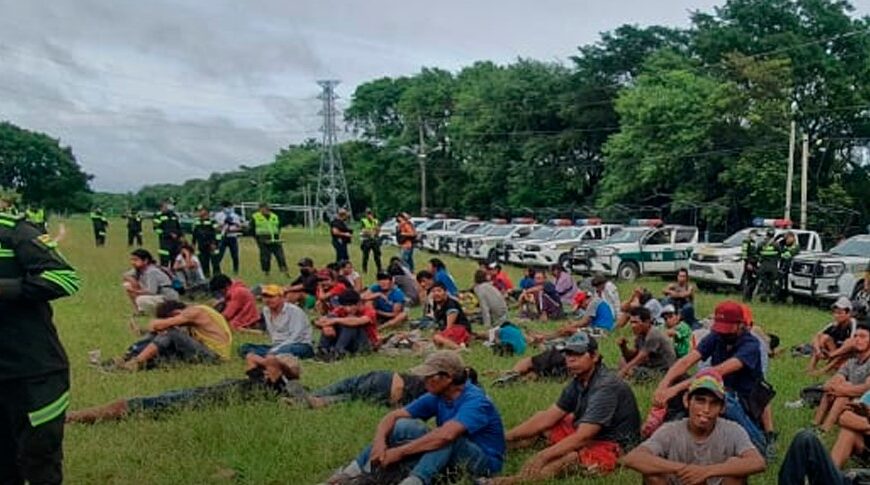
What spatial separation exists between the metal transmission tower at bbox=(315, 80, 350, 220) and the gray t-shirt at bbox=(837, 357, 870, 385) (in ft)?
192

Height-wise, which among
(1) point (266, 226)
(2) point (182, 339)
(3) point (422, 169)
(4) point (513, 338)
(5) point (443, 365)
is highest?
(3) point (422, 169)

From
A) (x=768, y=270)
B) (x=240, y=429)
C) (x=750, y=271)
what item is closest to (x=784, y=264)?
(x=768, y=270)

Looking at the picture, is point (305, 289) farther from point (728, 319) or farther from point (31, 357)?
point (31, 357)

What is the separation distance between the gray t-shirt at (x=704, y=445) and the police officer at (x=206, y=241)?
15901 millimetres

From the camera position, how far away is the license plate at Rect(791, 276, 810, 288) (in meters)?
19.0

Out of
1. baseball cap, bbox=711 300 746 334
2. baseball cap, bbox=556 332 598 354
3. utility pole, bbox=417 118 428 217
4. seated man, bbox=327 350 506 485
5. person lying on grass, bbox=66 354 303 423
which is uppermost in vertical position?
utility pole, bbox=417 118 428 217

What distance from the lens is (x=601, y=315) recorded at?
46.8 ft

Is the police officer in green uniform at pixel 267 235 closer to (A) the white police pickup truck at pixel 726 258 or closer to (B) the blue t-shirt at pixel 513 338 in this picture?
(B) the blue t-shirt at pixel 513 338

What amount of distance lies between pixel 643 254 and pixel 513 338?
45.2 ft

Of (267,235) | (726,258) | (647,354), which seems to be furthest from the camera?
(726,258)

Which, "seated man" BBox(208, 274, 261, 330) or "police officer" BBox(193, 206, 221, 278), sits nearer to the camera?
"seated man" BBox(208, 274, 261, 330)

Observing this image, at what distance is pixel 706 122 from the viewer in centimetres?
4172

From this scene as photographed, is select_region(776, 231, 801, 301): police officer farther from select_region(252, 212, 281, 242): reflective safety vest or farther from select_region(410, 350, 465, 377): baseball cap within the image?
select_region(410, 350, 465, 377): baseball cap

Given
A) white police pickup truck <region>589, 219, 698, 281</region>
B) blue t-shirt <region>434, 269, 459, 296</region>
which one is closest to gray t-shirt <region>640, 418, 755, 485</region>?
blue t-shirt <region>434, 269, 459, 296</region>
